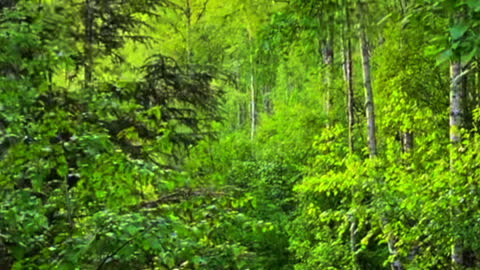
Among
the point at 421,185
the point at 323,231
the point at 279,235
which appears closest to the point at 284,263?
the point at 279,235

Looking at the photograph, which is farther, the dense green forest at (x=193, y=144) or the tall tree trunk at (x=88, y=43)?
the tall tree trunk at (x=88, y=43)

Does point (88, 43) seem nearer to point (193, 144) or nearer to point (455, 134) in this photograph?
point (193, 144)

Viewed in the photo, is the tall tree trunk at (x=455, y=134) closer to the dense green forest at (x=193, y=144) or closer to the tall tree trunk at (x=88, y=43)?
the dense green forest at (x=193, y=144)

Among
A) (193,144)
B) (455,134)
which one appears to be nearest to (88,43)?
(193,144)

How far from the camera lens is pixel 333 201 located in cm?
1116

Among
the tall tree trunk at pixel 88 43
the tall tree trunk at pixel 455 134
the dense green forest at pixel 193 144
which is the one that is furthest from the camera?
the tall tree trunk at pixel 455 134

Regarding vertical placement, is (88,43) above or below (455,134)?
above

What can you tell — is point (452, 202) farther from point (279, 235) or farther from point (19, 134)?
point (279, 235)

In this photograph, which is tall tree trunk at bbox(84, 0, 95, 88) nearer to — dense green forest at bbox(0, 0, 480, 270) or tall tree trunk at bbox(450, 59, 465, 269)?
dense green forest at bbox(0, 0, 480, 270)

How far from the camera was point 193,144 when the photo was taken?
24.8 feet

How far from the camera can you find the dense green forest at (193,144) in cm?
277

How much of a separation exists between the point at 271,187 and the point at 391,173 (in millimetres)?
7056

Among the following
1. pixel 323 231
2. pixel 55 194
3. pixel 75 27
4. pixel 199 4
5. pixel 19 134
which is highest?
pixel 199 4

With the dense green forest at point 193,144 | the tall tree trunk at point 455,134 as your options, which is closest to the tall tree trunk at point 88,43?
the dense green forest at point 193,144
